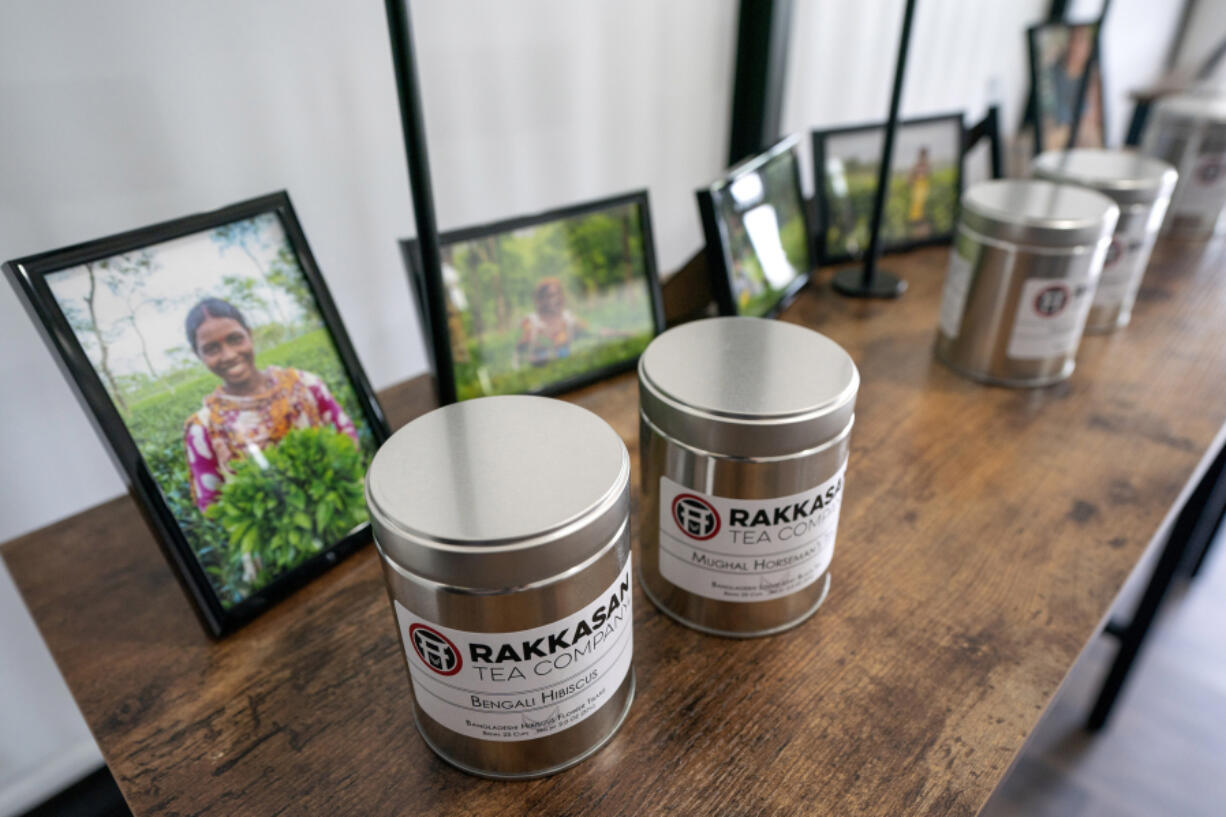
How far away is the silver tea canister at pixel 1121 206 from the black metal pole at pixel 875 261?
0.15 m

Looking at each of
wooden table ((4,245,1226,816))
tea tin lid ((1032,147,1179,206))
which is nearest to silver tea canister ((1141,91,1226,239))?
tea tin lid ((1032,147,1179,206))

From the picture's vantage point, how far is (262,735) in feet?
1.32

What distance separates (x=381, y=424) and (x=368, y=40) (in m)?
0.28

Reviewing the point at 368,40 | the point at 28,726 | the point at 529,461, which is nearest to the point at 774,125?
the point at 368,40

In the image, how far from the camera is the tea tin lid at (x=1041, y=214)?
63 centimetres

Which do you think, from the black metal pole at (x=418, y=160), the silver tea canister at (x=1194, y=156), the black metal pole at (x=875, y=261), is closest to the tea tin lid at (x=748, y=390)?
the black metal pole at (x=418, y=160)

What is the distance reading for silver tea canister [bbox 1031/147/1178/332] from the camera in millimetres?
765

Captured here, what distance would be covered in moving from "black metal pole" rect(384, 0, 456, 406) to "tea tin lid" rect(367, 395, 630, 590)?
10cm

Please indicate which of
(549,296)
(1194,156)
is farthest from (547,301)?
(1194,156)

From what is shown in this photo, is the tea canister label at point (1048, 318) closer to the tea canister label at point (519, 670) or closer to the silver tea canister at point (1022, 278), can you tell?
the silver tea canister at point (1022, 278)

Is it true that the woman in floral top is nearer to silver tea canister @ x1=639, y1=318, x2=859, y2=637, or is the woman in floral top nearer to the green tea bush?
the green tea bush

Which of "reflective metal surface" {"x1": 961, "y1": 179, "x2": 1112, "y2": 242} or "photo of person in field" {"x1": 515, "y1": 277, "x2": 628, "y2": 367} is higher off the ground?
"reflective metal surface" {"x1": 961, "y1": 179, "x2": 1112, "y2": 242}

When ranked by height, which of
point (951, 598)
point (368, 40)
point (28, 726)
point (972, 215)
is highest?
point (368, 40)

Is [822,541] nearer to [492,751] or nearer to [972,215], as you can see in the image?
[492,751]
